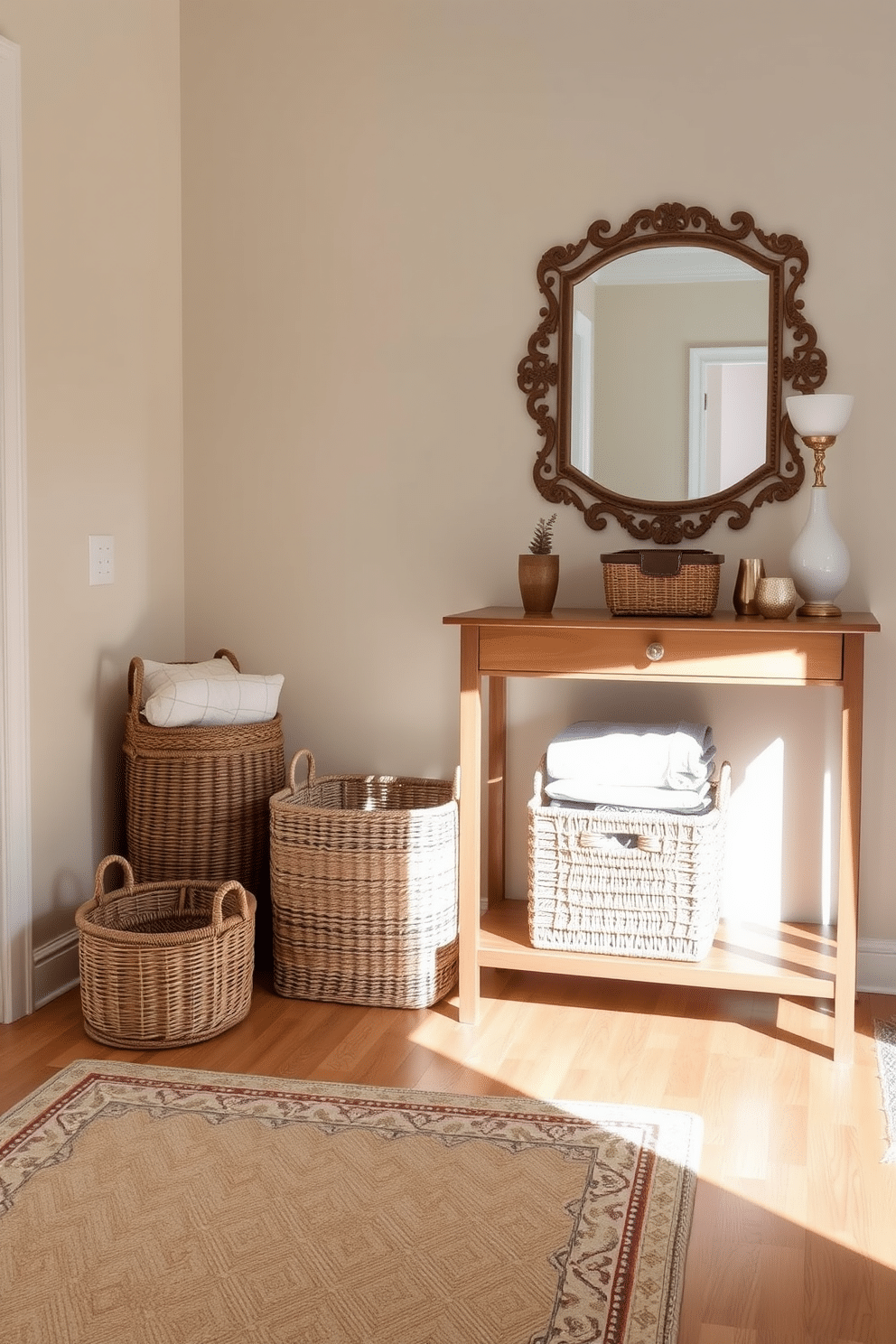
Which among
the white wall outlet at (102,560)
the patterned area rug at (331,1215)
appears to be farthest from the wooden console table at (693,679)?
the white wall outlet at (102,560)

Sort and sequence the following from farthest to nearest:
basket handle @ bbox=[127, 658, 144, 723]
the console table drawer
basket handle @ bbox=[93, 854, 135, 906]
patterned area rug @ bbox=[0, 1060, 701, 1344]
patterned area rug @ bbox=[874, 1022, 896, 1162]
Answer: basket handle @ bbox=[127, 658, 144, 723]
basket handle @ bbox=[93, 854, 135, 906]
the console table drawer
patterned area rug @ bbox=[874, 1022, 896, 1162]
patterned area rug @ bbox=[0, 1060, 701, 1344]

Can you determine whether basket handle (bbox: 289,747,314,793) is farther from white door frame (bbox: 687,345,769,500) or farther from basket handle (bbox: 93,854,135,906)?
white door frame (bbox: 687,345,769,500)

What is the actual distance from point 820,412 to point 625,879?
1.08m

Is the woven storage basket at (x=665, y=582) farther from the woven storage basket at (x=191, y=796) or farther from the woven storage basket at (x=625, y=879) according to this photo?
the woven storage basket at (x=191, y=796)

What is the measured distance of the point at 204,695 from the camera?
3.03 metres

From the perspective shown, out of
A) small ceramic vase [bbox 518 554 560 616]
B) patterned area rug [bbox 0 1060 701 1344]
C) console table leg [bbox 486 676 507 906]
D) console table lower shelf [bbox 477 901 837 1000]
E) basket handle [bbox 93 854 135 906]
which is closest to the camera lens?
patterned area rug [bbox 0 1060 701 1344]

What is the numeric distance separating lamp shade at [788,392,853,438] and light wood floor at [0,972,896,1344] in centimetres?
130

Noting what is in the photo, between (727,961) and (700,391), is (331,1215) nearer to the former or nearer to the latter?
(727,961)

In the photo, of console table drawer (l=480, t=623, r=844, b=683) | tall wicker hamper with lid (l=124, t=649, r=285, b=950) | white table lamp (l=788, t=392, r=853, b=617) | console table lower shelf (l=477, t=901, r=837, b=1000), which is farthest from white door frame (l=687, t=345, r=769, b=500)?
tall wicker hamper with lid (l=124, t=649, r=285, b=950)

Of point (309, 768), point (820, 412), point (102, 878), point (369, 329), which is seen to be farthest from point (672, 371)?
point (102, 878)

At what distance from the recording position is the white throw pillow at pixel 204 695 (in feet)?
9.82

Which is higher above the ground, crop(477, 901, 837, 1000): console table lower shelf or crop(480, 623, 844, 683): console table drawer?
crop(480, 623, 844, 683): console table drawer

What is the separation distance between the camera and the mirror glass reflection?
3.02m

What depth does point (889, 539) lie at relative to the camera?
9.78 feet
